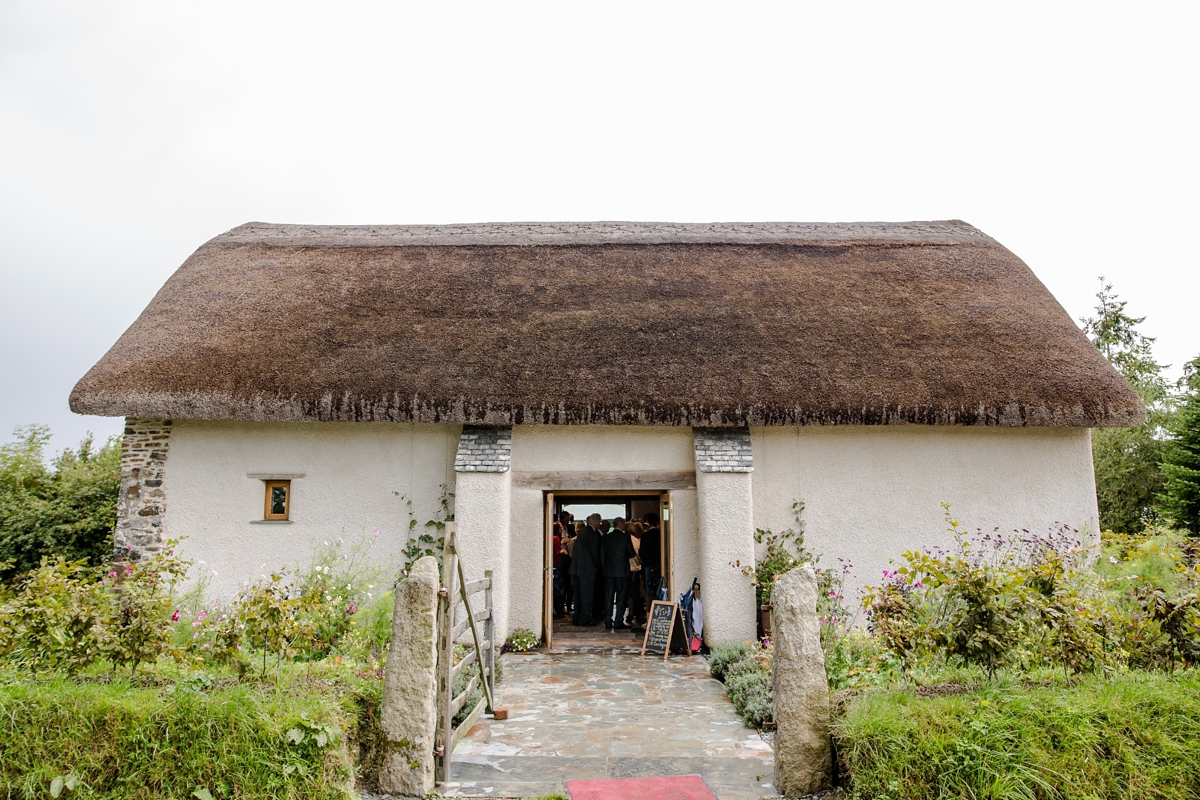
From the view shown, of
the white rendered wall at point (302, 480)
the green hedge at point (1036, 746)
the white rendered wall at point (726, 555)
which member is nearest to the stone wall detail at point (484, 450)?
the white rendered wall at point (302, 480)

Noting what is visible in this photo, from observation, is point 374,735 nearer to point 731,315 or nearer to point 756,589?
point 756,589

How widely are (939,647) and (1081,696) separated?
80 cm

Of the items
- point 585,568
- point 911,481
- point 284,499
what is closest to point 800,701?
point 911,481

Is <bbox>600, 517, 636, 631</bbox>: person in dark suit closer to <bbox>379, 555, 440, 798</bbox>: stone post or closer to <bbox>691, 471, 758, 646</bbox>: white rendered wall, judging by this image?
<bbox>691, 471, 758, 646</bbox>: white rendered wall

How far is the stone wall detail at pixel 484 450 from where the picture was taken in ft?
31.7

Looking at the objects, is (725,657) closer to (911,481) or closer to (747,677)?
(747,677)

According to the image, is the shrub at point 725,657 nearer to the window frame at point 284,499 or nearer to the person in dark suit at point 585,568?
the person in dark suit at point 585,568

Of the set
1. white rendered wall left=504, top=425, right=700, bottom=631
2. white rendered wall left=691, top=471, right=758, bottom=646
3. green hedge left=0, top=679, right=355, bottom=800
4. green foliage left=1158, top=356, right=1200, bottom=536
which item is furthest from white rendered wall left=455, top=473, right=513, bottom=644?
green foliage left=1158, top=356, right=1200, bottom=536

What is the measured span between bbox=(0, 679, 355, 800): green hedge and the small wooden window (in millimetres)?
5866

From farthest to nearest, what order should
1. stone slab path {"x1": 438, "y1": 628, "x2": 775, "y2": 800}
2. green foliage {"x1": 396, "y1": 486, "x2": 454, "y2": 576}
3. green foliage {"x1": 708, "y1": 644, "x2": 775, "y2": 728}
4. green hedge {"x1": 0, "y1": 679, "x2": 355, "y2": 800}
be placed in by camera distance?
green foliage {"x1": 396, "y1": 486, "x2": 454, "y2": 576} < green foliage {"x1": 708, "y1": 644, "x2": 775, "y2": 728} < stone slab path {"x1": 438, "y1": 628, "x2": 775, "y2": 800} < green hedge {"x1": 0, "y1": 679, "x2": 355, "y2": 800}

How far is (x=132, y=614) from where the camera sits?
16.4 ft

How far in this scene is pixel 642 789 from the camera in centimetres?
494

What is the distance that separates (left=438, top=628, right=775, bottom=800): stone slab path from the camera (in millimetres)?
5188

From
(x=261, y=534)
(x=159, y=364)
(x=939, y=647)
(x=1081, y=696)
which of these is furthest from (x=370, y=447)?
(x=1081, y=696)
